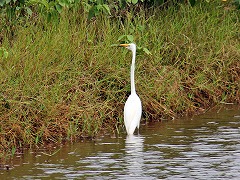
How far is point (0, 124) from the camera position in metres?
9.47

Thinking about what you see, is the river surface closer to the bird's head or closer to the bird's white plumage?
the bird's white plumage

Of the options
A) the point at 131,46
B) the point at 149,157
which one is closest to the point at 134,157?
the point at 149,157

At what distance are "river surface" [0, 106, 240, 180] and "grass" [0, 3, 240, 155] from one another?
0.32 m

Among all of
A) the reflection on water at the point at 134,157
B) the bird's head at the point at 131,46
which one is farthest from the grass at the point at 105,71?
the reflection on water at the point at 134,157

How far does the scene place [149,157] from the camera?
9469 millimetres

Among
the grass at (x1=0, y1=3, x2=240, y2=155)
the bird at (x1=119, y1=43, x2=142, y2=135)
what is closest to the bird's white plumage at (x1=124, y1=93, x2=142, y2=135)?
the bird at (x1=119, y1=43, x2=142, y2=135)

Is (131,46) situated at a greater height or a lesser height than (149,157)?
greater

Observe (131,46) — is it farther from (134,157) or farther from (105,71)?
(134,157)

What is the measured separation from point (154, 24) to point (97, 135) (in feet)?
9.62

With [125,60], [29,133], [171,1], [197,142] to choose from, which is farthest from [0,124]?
[171,1]

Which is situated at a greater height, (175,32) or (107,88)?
(175,32)

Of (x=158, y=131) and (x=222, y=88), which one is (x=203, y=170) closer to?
(x=158, y=131)

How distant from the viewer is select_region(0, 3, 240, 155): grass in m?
10.1

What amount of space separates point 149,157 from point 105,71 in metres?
2.36
